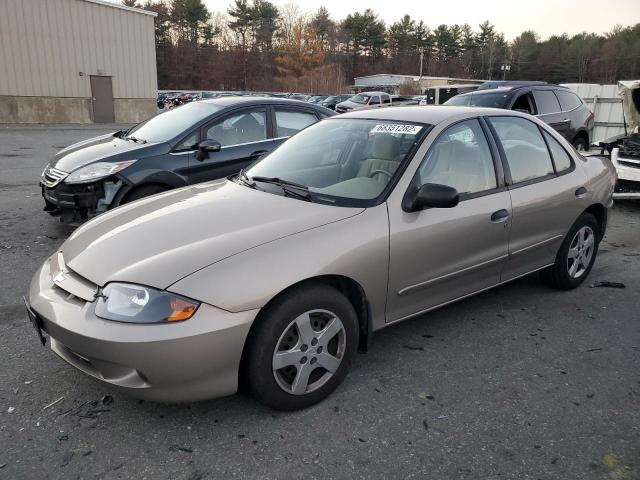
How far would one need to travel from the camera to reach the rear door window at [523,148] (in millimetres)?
3814

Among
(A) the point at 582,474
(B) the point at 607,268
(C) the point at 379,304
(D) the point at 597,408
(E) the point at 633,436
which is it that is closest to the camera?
(A) the point at 582,474

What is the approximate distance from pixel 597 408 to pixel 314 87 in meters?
59.9

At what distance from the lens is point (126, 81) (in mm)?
26500

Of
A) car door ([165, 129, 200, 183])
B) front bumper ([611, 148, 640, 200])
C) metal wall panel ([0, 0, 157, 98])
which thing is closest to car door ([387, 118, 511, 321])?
car door ([165, 129, 200, 183])

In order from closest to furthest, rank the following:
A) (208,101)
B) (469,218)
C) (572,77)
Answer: (469,218) < (208,101) < (572,77)

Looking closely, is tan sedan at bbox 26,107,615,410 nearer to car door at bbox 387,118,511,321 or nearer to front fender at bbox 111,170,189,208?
car door at bbox 387,118,511,321

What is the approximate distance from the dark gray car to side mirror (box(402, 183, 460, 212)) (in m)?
3.16

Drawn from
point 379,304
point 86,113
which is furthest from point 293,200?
point 86,113

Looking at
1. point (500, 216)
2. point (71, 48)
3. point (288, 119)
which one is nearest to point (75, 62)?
point (71, 48)

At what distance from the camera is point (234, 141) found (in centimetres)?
609

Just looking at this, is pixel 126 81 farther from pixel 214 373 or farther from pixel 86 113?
pixel 214 373

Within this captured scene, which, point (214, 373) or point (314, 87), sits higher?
point (314, 87)

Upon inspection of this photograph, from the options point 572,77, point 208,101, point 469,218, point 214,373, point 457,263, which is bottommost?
point 214,373

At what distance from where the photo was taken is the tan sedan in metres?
2.38
